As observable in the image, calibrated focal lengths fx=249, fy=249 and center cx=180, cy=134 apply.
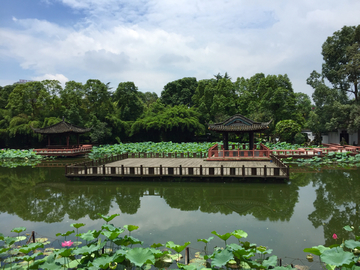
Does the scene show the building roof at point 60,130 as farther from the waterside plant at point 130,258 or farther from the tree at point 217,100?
the waterside plant at point 130,258

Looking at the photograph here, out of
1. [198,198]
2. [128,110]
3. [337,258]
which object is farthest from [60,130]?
[337,258]

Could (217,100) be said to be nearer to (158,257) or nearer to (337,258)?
(158,257)

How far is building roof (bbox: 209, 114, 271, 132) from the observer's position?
67.8 ft

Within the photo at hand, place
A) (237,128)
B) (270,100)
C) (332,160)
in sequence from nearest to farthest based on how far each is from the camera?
1. (237,128)
2. (332,160)
3. (270,100)

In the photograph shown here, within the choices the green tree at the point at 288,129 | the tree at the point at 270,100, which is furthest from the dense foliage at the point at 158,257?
the tree at the point at 270,100

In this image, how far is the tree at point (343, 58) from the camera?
2742 centimetres

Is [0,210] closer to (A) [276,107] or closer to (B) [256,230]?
(B) [256,230]

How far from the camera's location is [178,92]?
50.8 m

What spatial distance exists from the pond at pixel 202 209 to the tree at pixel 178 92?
35954mm

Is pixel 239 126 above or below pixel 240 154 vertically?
above

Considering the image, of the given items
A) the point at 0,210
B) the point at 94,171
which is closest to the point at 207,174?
the point at 94,171

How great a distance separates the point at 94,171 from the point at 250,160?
455 inches

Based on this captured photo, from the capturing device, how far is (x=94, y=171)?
15.9m

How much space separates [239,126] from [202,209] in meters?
12.4
